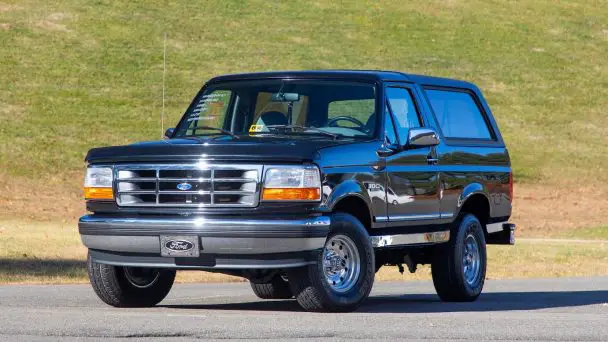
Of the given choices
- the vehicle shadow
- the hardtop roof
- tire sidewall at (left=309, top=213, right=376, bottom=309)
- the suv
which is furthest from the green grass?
tire sidewall at (left=309, top=213, right=376, bottom=309)

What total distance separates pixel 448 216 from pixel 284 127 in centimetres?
216

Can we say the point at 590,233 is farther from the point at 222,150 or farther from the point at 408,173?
the point at 222,150

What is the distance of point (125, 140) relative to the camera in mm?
49000

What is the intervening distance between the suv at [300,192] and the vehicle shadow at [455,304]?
34 centimetres

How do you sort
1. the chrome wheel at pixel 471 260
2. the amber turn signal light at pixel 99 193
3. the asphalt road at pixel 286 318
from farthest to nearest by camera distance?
1. the chrome wheel at pixel 471 260
2. the amber turn signal light at pixel 99 193
3. the asphalt road at pixel 286 318

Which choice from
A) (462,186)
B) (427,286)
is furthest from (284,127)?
(427,286)

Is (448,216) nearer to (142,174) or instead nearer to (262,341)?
(142,174)

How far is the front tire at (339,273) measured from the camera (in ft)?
40.6

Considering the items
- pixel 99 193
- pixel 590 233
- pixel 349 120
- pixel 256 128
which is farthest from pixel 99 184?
pixel 590 233

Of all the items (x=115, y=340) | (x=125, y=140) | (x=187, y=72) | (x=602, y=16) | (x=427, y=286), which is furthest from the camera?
(x=602, y=16)

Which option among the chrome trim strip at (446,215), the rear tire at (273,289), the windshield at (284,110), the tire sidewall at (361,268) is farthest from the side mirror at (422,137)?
the rear tire at (273,289)

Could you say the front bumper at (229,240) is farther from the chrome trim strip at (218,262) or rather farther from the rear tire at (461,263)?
the rear tire at (461,263)

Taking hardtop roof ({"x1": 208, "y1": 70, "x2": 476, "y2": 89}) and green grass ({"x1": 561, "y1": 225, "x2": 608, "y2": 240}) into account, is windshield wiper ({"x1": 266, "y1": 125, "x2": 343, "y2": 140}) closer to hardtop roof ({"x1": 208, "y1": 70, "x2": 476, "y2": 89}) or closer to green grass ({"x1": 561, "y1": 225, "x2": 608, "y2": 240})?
hardtop roof ({"x1": 208, "y1": 70, "x2": 476, "y2": 89})

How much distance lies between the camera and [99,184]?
13023 mm
